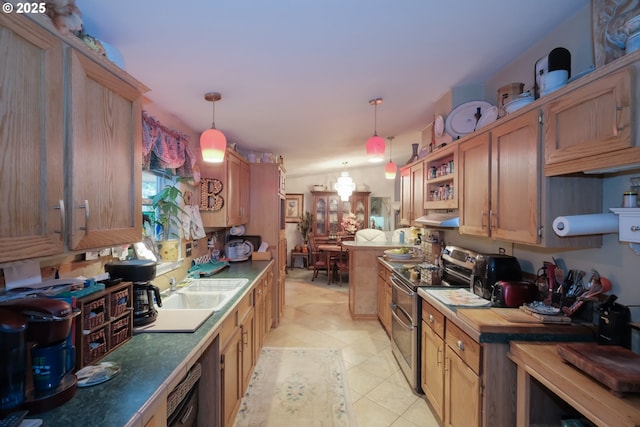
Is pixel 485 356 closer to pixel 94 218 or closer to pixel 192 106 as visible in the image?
pixel 94 218

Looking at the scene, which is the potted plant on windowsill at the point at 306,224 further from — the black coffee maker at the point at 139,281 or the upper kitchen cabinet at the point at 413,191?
the black coffee maker at the point at 139,281

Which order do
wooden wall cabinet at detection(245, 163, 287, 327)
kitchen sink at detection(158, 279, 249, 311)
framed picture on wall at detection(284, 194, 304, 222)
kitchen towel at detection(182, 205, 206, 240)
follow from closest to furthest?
kitchen sink at detection(158, 279, 249, 311) < kitchen towel at detection(182, 205, 206, 240) < wooden wall cabinet at detection(245, 163, 287, 327) < framed picture on wall at detection(284, 194, 304, 222)

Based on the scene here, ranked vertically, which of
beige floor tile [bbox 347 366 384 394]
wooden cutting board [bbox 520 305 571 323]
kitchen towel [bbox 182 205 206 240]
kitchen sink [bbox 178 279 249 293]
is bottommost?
beige floor tile [bbox 347 366 384 394]

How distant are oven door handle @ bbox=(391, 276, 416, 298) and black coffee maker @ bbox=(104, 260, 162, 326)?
1788mm

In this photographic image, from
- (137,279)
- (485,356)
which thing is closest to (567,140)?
(485,356)

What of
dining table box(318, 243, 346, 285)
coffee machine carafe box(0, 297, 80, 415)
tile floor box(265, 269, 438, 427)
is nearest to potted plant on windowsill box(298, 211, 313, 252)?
dining table box(318, 243, 346, 285)

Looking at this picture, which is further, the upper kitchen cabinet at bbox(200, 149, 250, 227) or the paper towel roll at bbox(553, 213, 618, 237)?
the upper kitchen cabinet at bbox(200, 149, 250, 227)

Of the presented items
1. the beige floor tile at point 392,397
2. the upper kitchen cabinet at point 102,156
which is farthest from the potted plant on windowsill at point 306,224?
the upper kitchen cabinet at point 102,156

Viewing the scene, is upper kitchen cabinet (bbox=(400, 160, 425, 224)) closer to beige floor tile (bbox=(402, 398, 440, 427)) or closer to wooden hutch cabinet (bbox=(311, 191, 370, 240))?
beige floor tile (bbox=(402, 398, 440, 427))

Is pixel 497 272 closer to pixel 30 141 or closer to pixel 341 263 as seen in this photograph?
pixel 30 141

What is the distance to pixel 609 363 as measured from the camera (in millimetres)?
1012

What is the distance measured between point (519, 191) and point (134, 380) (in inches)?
78.1

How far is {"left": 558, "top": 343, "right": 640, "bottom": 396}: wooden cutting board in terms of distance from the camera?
0.90 meters

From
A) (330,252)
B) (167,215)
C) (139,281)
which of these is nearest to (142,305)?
(139,281)
